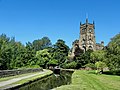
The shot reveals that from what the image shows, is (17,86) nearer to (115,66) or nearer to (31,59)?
(115,66)

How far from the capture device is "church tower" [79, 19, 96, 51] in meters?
109

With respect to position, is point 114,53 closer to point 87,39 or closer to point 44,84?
point 44,84

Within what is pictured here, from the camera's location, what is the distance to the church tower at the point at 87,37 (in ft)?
359

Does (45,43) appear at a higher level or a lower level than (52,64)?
higher

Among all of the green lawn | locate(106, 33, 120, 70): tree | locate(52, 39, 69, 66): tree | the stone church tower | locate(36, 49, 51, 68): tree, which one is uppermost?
the stone church tower

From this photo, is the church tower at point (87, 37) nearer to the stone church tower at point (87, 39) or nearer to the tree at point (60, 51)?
the stone church tower at point (87, 39)

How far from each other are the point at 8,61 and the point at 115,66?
19675 mm

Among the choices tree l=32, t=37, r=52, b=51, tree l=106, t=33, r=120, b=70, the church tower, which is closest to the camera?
tree l=106, t=33, r=120, b=70

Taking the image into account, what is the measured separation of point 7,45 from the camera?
44.3 metres

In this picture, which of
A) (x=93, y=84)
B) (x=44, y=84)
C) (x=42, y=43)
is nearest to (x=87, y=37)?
(x=42, y=43)

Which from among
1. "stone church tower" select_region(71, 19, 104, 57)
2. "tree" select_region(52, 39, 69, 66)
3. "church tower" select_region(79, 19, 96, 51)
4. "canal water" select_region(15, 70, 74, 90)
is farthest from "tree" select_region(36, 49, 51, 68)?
"canal water" select_region(15, 70, 74, 90)

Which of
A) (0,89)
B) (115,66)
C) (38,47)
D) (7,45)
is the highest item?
(38,47)

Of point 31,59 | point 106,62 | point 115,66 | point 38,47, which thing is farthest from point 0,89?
point 38,47

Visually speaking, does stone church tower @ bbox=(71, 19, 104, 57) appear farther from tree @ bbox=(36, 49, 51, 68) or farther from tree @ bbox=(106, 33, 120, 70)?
tree @ bbox=(106, 33, 120, 70)
